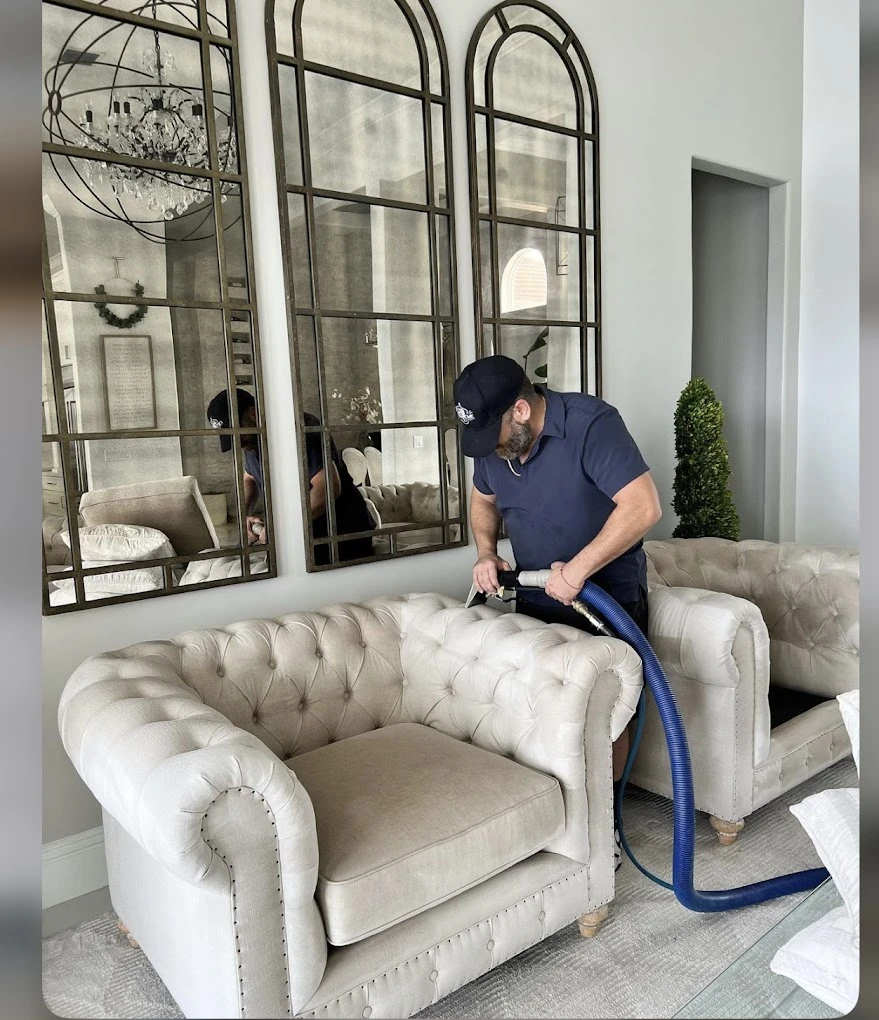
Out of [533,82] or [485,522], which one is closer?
[485,522]

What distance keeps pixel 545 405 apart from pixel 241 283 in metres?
0.70

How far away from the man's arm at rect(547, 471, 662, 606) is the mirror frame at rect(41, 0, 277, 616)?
67cm

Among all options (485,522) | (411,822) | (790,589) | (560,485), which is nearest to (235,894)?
(411,822)

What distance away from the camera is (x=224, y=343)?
1.59 meters

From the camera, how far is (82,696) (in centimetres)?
116

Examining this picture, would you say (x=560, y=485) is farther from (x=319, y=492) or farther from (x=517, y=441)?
(x=319, y=492)

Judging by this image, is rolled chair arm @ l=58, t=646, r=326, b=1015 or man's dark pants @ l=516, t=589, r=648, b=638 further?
man's dark pants @ l=516, t=589, r=648, b=638

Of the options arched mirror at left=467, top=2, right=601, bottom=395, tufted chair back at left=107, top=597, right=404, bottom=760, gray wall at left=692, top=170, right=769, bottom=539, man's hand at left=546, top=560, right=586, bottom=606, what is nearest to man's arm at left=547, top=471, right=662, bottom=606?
man's hand at left=546, top=560, right=586, bottom=606

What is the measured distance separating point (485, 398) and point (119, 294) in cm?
73

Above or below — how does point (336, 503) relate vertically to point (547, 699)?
above

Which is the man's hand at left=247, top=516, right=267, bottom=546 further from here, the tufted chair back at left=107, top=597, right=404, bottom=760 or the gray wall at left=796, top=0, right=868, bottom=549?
the gray wall at left=796, top=0, right=868, bottom=549

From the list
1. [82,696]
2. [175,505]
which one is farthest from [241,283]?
[82,696]

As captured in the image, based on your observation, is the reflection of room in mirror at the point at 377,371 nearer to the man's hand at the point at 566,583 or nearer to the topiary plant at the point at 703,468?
the man's hand at the point at 566,583

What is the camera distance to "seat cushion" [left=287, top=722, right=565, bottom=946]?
1.06 meters
